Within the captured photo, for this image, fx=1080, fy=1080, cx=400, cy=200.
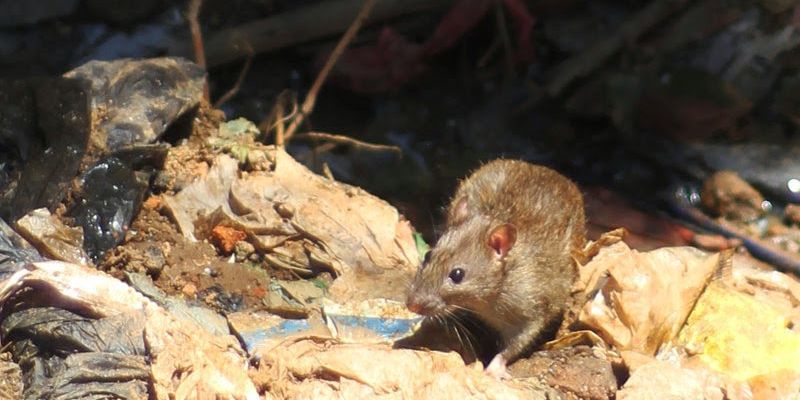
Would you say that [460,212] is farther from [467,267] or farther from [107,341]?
[107,341]

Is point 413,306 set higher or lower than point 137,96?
lower

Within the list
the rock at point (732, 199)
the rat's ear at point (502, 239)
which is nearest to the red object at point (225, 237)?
the rat's ear at point (502, 239)

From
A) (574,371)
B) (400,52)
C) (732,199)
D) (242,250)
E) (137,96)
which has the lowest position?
(732,199)

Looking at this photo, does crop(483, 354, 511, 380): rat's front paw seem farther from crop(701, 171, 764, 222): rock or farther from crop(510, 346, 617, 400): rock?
crop(701, 171, 764, 222): rock

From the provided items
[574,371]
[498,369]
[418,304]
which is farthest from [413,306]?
[574,371]

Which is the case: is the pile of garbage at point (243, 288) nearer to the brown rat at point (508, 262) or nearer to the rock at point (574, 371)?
the rock at point (574, 371)

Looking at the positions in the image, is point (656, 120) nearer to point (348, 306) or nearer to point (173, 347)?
point (348, 306)

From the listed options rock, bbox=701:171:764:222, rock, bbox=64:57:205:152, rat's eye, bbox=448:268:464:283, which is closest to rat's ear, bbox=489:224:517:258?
rat's eye, bbox=448:268:464:283
